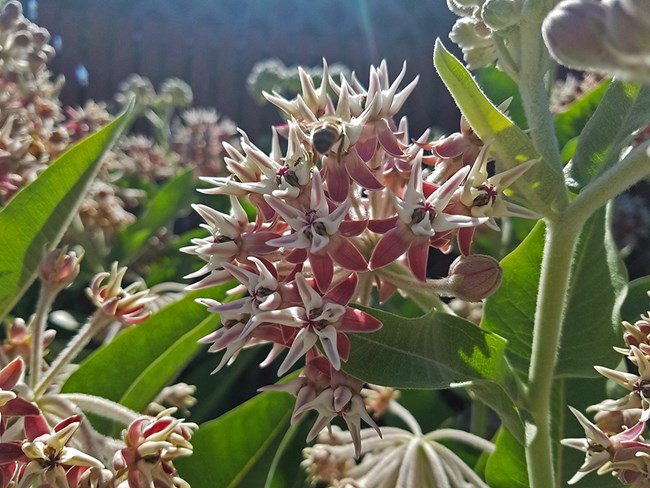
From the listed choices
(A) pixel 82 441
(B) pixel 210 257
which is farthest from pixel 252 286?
(A) pixel 82 441

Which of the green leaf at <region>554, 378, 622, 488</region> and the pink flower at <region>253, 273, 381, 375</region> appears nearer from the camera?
the pink flower at <region>253, 273, 381, 375</region>

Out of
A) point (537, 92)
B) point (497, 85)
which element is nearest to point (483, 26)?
point (537, 92)

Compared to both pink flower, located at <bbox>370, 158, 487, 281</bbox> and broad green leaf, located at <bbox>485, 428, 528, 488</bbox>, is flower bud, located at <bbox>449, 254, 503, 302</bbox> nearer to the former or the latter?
pink flower, located at <bbox>370, 158, 487, 281</bbox>

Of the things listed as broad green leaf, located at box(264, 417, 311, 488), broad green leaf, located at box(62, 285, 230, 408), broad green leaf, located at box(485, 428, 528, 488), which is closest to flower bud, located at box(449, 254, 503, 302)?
broad green leaf, located at box(485, 428, 528, 488)

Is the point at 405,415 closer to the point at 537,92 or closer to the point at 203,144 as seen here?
the point at 537,92

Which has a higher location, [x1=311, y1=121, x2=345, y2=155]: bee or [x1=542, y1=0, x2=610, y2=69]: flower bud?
[x1=311, y1=121, x2=345, y2=155]: bee

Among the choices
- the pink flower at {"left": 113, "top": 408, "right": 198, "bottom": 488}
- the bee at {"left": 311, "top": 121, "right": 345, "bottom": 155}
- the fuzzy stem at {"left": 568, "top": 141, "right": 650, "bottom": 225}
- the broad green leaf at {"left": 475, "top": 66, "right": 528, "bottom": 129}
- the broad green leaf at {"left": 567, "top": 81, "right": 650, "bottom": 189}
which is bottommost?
the pink flower at {"left": 113, "top": 408, "right": 198, "bottom": 488}

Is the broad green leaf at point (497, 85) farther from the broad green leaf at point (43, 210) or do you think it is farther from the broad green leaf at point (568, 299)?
the broad green leaf at point (43, 210)
